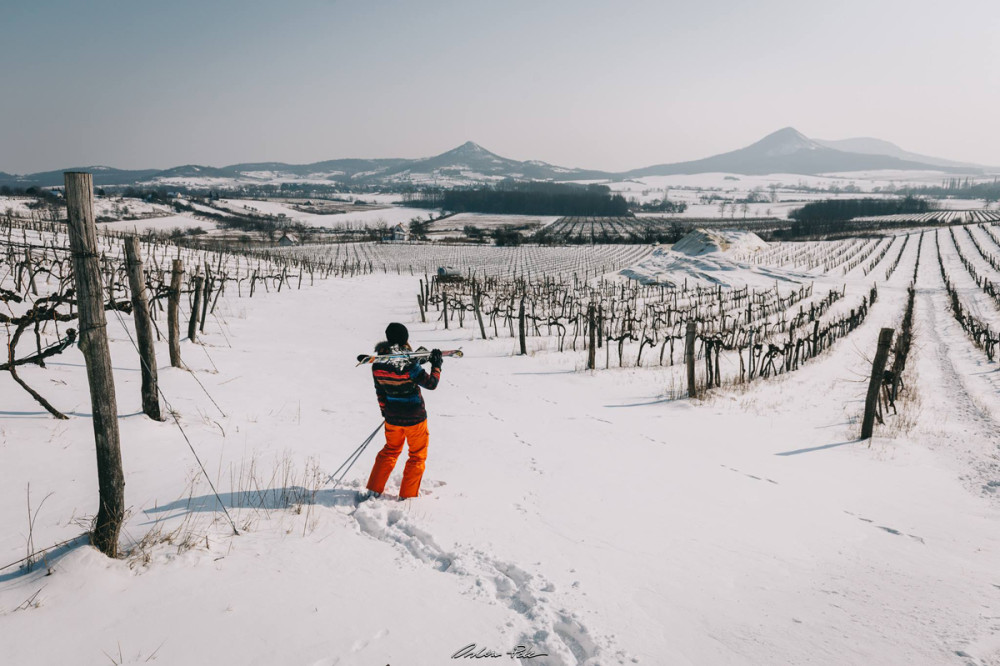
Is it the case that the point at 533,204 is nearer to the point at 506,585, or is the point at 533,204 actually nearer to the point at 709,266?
the point at 709,266

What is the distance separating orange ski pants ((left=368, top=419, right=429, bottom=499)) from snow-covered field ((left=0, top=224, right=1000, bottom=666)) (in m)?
0.33

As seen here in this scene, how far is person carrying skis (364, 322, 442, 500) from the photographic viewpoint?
493cm

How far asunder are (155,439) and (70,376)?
9.80 feet

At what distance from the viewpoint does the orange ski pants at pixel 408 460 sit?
505cm

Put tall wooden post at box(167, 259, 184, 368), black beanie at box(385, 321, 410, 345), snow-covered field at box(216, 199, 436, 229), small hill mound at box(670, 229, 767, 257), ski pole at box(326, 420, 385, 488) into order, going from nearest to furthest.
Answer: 1. black beanie at box(385, 321, 410, 345)
2. ski pole at box(326, 420, 385, 488)
3. tall wooden post at box(167, 259, 184, 368)
4. small hill mound at box(670, 229, 767, 257)
5. snow-covered field at box(216, 199, 436, 229)

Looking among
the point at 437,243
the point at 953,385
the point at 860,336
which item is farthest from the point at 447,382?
the point at 437,243

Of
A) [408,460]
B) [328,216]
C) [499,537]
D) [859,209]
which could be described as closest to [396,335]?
[408,460]

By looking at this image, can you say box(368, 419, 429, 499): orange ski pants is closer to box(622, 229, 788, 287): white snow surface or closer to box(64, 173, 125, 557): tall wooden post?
box(64, 173, 125, 557): tall wooden post

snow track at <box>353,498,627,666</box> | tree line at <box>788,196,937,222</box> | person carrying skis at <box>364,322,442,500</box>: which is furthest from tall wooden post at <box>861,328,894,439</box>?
tree line at <box>788,196,937,222</box>

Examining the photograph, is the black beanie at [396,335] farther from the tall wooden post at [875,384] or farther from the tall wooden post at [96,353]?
the tall wooden post at [875,384]

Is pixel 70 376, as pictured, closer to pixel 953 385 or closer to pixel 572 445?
pixel 572 445

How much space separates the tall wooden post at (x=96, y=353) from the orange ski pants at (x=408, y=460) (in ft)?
7.01

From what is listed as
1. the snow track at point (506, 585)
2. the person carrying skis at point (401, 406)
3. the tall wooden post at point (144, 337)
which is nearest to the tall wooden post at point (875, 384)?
the snow track at point (506, 585)

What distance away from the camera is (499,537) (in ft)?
14.4
